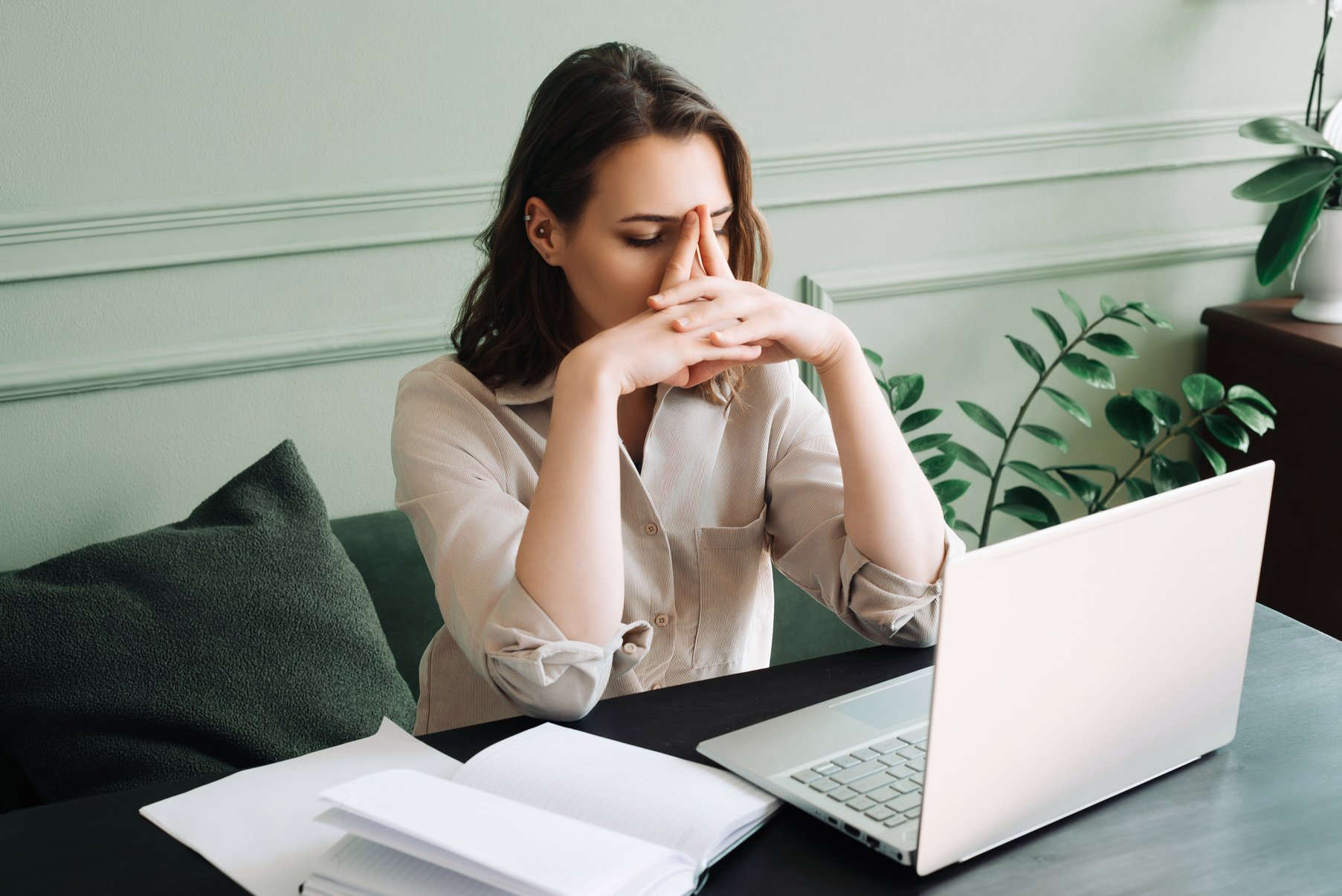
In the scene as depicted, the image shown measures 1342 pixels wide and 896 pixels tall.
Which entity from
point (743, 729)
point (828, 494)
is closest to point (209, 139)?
point (828, 494)

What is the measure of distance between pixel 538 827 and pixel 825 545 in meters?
0.58

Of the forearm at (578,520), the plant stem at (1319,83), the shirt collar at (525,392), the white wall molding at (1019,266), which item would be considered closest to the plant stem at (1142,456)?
the white wall molding at (1019,266)

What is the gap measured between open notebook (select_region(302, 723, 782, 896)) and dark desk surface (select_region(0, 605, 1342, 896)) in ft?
0.12

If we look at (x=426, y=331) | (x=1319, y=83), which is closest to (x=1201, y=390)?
(x=1319, y=83)

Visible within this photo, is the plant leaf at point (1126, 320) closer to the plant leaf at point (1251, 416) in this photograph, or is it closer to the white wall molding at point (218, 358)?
the plant leaf at point (1251, 416)

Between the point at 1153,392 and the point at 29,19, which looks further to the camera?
the point at 1153,392

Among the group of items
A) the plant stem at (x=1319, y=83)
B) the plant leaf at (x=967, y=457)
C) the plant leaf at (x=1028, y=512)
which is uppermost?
the plant stem at (x=1319, y=83)

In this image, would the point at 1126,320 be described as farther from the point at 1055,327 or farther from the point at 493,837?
the point at 493,837

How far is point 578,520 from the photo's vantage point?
3.49ft

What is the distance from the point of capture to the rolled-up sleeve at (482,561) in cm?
102

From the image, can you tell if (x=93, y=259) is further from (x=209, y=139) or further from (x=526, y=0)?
(x=526, y=0)

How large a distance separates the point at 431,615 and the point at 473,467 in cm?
63

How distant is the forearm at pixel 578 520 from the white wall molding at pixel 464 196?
3.07ft

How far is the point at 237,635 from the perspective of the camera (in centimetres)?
153
